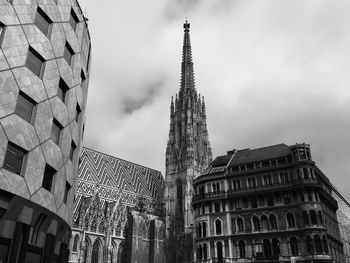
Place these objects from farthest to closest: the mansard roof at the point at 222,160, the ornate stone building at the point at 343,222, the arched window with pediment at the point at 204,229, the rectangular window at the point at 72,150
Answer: the ornate stone building at the point at 343,222 → the mansard roof at the point at 222,160 → the arched window with pediment at the point at 204,229 → the rectangular window at the point at 72,150

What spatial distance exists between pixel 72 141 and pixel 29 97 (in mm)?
7549

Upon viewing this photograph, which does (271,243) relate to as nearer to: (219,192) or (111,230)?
(219,192)

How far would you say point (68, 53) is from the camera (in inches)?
1134

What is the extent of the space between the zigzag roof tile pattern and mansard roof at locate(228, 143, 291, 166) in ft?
133

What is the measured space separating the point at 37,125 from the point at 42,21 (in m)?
7.85

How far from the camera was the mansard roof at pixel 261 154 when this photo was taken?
50.9 m

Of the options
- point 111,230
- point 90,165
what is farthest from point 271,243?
point 90,165

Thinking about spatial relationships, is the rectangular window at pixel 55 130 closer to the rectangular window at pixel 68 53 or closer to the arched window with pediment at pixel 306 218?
the rectangular window at pixel 68 53

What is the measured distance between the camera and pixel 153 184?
104m

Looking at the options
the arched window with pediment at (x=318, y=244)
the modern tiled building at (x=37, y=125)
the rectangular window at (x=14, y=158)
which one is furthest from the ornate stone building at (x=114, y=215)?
the rectangular window at (x=14, y=158)

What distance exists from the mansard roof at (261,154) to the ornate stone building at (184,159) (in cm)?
3059

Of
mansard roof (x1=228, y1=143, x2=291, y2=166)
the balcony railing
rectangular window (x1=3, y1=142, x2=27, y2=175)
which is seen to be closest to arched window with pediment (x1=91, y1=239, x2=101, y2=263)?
the balcony railing

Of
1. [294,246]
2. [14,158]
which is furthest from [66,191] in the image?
[294,246]

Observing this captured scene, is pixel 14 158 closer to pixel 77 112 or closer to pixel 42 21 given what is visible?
pixel 42 21
